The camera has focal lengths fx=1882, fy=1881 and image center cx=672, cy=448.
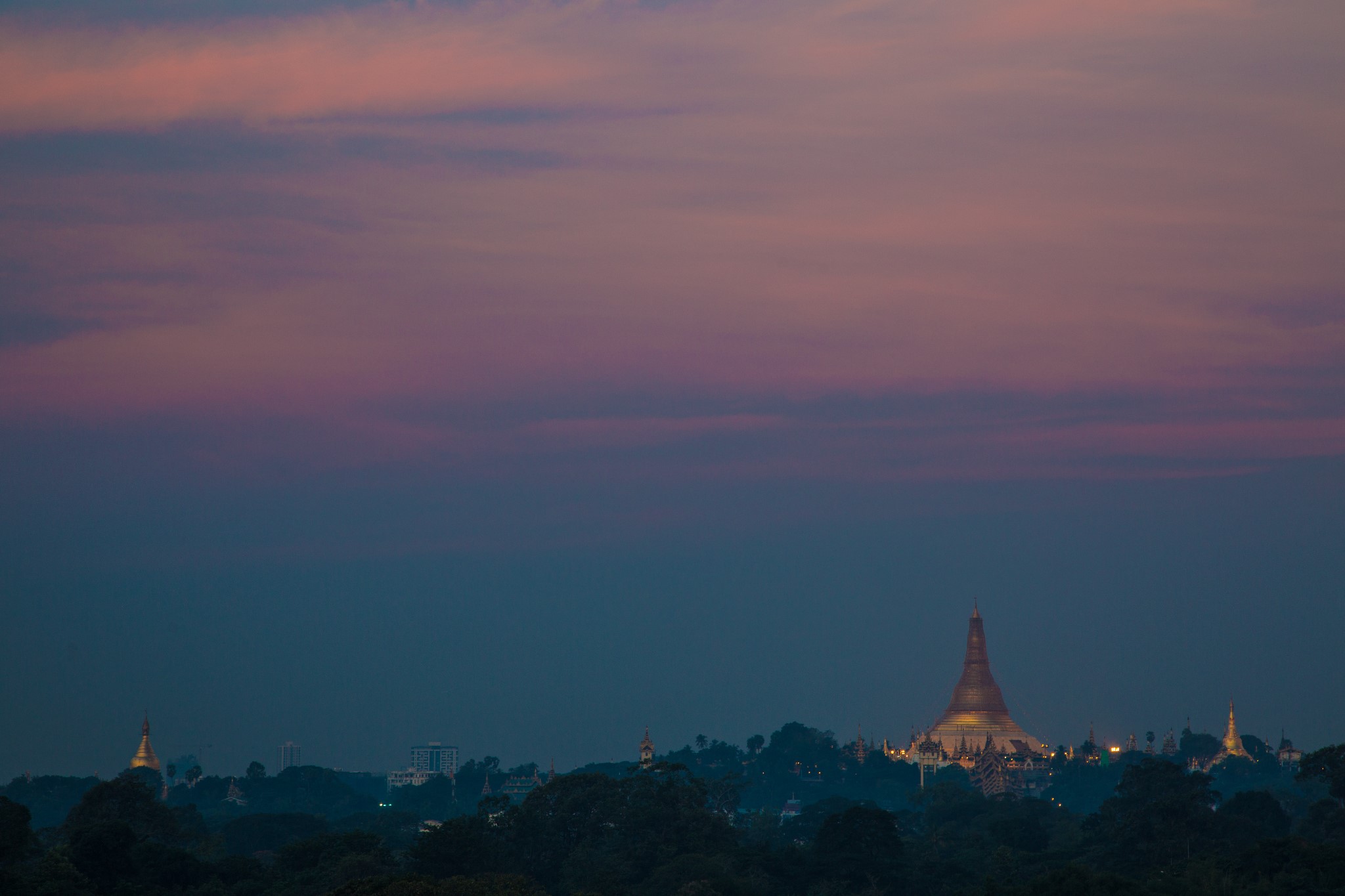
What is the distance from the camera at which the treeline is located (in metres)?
57.2

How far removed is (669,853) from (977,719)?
12108cm

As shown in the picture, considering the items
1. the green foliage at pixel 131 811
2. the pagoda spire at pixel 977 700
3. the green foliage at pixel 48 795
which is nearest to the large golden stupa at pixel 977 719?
the pagoda spire at pixel 977 700

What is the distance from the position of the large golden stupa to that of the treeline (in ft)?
303

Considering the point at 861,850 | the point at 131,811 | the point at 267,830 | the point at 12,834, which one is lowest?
the point at 12,834

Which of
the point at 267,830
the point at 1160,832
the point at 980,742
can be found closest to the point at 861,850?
the point at 1160,832

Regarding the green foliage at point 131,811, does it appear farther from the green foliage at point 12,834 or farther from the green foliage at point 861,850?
the green foliage at point 861,850

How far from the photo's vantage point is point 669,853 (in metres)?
74.8

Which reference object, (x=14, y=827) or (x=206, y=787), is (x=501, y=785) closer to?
(x=206, y=787)

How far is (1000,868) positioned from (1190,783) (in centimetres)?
2709

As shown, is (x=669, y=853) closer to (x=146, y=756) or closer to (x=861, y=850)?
(x=861, y=850)

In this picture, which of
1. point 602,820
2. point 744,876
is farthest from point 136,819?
point 744,876

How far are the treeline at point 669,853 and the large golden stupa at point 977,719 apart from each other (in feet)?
303

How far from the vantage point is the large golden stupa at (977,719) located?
18750 centimetres

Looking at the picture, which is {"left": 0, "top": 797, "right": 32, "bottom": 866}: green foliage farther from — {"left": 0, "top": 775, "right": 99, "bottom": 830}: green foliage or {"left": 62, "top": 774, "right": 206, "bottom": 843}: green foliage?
{"left": 0, "top": 775, "right": 99, "bottom": 830}: green foliage
